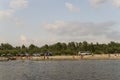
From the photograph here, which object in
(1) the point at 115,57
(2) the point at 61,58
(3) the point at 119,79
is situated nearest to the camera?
(3) the point at 119,79

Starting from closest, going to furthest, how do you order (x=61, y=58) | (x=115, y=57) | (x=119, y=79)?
1. (x=119, y=79)
2. (x=115, y=57)
3. (x=61, y=58)

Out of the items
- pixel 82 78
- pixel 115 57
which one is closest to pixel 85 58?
pixel 115 57

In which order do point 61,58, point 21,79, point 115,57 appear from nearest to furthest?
point 21,79
point 115,57
point 61,58

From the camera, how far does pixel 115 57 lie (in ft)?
602

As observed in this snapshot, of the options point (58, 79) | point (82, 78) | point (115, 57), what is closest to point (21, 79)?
point (58, 79)

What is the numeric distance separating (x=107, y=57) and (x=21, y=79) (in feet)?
386

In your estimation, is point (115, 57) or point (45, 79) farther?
point (115, 57)

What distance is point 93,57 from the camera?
187 meters

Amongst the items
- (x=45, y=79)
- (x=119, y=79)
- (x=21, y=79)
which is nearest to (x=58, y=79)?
(x=45, y=79)

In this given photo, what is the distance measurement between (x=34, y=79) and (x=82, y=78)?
33.7ft

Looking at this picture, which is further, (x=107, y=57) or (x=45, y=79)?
(x=107, y=57)

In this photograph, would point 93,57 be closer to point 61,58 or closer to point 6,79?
point 61,58

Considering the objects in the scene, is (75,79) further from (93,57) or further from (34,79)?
(93,57)

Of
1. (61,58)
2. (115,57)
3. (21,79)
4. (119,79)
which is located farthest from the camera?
(61,58)
